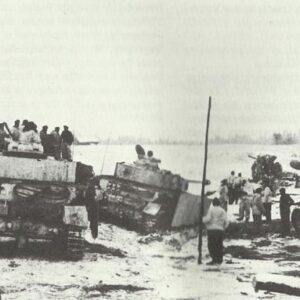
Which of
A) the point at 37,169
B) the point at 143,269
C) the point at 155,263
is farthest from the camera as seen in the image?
the point at 37,169

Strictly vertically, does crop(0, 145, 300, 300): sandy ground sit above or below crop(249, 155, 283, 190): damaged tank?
below

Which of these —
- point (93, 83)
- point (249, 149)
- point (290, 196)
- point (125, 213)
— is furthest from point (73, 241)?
point (290, 196)

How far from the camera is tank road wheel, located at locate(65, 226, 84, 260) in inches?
390

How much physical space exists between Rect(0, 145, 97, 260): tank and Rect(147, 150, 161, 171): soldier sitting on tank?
1185 millimetres

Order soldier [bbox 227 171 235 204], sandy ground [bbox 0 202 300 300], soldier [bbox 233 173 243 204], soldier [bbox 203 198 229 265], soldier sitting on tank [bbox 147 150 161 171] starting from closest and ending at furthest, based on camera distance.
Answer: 1. sandy ground [bbox 0 202 300 300]
2. soldier [bbox 203 198 229 265]
3. soldier sitting on tank [bbox 147 150 161 171]
4. soldier [bbox 227 171 235 204]
5. soldier [bbox 233 173 243 204]

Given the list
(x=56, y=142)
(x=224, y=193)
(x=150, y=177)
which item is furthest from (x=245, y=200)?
(x=56, y=142)

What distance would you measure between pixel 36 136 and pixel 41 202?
3.86 ft

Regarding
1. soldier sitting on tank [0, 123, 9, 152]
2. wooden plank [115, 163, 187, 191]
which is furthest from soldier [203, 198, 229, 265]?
soldier sitting on tank [0, 123, 9, 152]

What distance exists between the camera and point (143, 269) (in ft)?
30.2

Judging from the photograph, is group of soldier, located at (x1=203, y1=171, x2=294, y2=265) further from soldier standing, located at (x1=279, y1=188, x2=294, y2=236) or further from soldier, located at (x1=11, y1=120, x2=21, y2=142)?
soldier, located at (x1=11, y1=120, x2=21, y2=142)

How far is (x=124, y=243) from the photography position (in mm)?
10422

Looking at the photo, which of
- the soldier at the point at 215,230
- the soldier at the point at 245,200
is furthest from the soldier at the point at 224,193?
the soldier at the point at 215,230

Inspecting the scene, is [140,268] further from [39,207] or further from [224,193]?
[224,193]

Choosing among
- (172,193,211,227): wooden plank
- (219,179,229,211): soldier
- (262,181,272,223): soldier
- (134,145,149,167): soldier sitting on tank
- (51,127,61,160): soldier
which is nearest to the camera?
(134,145,149,167): soldier sitting on tank
